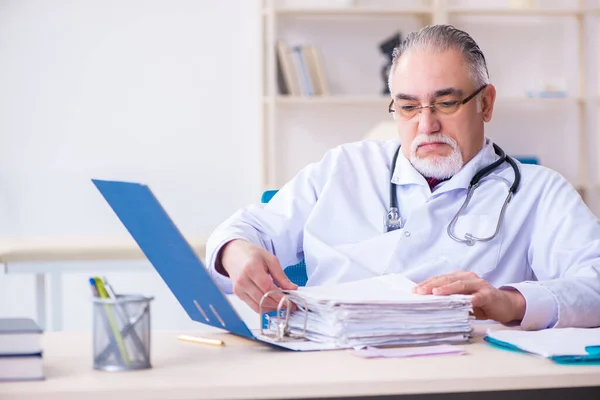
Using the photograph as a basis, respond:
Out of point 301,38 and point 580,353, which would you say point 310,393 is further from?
point 301,38

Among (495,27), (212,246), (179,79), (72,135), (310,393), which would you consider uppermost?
(495,27)

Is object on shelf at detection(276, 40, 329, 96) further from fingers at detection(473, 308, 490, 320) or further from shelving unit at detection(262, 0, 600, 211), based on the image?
fingers at detection(473, 308, 490, 320)

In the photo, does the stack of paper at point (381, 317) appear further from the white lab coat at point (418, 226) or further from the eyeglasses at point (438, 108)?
the eyeglasses at point (438, 108)

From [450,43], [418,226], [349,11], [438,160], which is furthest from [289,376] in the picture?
[349,11]

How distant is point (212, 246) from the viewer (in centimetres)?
157

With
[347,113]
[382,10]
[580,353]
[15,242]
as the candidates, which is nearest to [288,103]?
[347,113]

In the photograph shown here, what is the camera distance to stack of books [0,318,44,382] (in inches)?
38.5

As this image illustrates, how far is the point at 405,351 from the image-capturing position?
1.15 m

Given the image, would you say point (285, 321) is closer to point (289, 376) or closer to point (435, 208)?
point (289, 376)

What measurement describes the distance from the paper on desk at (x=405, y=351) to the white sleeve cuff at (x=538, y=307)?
0.80 ft

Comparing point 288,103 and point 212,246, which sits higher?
point 288,103

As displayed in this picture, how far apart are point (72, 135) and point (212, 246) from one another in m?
2.96

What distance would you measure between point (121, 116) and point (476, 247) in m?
2.97

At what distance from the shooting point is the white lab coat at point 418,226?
5.58 feet
